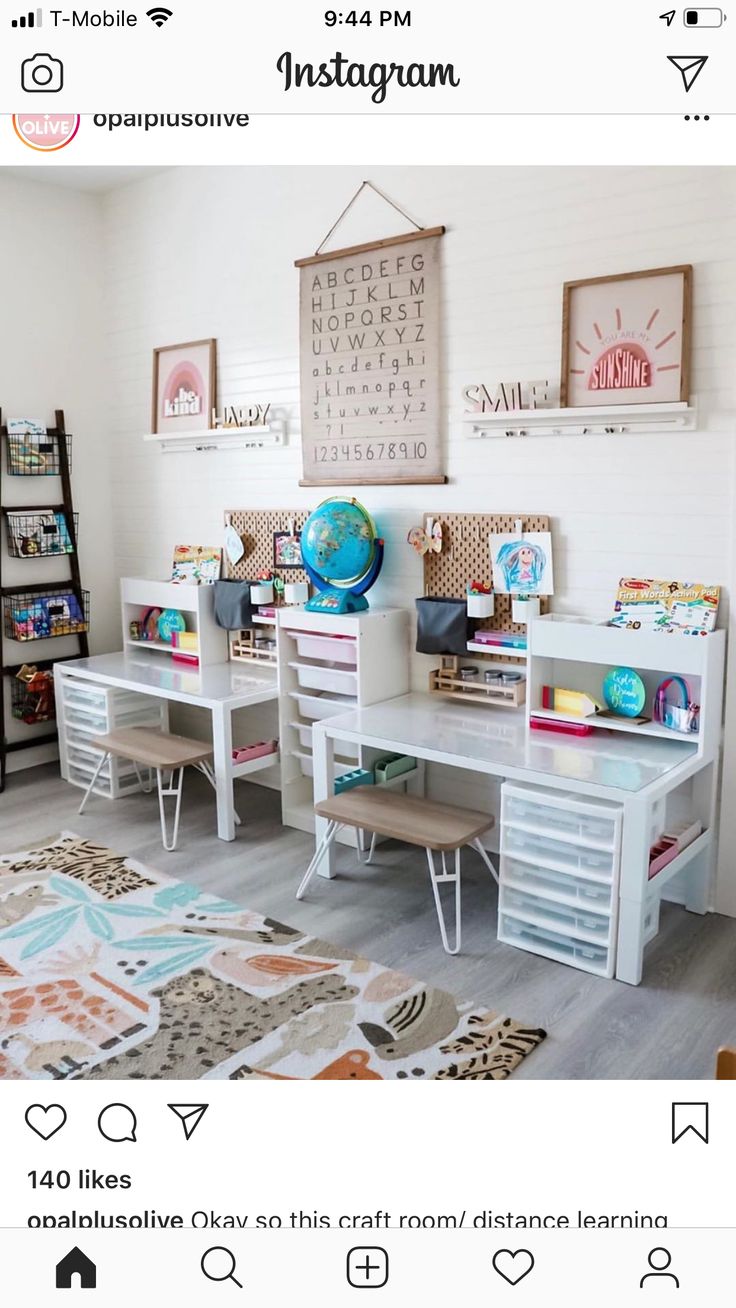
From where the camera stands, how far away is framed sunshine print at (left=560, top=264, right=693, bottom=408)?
3.05 m

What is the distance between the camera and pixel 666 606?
3154 mm

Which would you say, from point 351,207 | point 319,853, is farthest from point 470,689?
point 351,207

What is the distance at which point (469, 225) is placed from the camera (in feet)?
11.6

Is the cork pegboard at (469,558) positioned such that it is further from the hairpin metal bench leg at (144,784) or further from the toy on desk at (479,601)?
the hairpin metal bench leg at (144,784)

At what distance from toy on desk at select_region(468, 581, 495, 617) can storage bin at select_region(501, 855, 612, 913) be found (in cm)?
98

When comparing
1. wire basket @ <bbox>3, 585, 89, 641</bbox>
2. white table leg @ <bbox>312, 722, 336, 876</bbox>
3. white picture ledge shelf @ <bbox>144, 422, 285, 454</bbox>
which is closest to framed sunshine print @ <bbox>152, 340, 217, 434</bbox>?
white picture ledge shelf @ <bbox>144, 422, 285, 454</bbox>

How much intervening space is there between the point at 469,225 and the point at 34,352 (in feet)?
8.11

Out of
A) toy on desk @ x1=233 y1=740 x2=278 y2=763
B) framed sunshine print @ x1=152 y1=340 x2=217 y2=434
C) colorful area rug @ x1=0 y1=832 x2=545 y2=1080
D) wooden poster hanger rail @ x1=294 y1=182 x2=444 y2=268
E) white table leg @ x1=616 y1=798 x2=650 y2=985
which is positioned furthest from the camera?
framed sunshine print @ x1=152 y1=340 x2=217 y2=434

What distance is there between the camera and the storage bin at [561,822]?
9.11 feet

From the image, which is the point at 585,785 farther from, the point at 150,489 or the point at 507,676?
the point at 150,489
